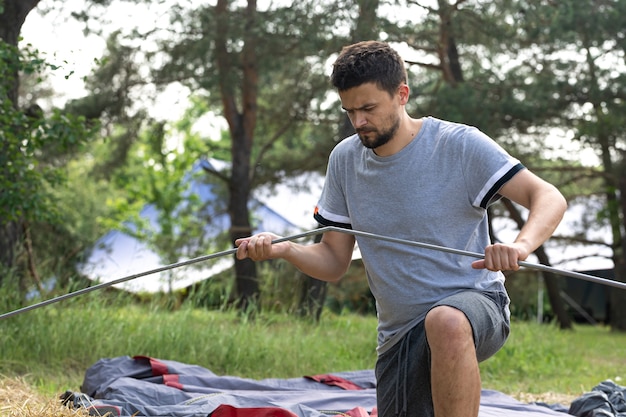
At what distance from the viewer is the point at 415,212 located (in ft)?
7.79

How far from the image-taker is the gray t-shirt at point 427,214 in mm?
2324

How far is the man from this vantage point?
2268 millimetres

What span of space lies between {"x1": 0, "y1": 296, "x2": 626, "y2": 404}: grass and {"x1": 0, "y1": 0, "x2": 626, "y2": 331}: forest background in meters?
0.31

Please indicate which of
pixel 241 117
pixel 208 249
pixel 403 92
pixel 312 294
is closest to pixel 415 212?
pixel 403 92

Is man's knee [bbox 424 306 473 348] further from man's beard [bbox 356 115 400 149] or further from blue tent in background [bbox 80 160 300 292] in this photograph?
blue tent in background [bbox 80 160 300 292]

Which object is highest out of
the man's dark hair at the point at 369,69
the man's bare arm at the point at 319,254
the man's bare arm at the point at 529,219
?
the man's dark hair at the point at 369,69

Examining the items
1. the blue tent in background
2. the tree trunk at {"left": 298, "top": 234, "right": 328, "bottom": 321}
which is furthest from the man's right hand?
the blue tent in background

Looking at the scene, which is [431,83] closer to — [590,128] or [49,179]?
[590,128]

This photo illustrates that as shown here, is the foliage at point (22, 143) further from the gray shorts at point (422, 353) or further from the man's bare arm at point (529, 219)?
the man's bare arm at point (529, 219)

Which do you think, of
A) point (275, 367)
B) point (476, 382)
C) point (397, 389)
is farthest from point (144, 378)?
point (476, 382)

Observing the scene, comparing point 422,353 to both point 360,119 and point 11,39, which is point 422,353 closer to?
point 360,119

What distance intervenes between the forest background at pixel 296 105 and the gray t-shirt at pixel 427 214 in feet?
9.19

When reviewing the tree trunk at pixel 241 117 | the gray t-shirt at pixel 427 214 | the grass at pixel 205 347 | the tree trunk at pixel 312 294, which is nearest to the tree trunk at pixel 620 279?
the tree trunk at pixel 241 117

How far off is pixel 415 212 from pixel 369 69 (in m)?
0.41
